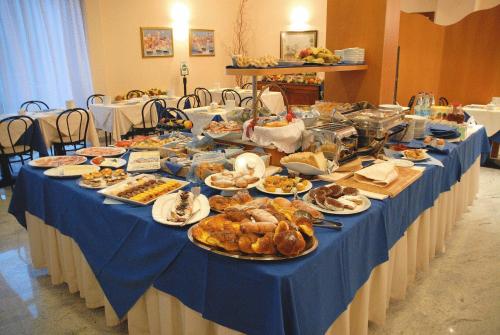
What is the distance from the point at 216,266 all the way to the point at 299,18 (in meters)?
7.02

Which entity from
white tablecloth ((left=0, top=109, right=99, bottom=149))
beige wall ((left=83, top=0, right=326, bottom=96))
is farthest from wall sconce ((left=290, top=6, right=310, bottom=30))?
white tablecloth ((left=0, top=109, right=99, bottom=149))

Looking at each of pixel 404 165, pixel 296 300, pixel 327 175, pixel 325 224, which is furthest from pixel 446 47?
pixel 296 300

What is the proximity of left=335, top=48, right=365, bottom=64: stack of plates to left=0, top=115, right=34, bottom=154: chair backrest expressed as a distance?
2.99 m

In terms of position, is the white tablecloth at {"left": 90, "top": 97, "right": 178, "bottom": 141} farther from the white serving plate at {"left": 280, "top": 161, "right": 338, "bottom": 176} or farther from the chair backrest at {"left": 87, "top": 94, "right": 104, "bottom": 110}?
the white serving plate at {"left": 280, "top": 161, "right": 338, "bottom": 176}

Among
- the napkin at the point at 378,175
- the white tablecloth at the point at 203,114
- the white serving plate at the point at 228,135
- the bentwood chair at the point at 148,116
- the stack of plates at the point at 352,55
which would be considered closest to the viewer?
the napkin at the point at 378,175

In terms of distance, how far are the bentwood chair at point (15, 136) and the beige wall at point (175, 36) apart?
206cm

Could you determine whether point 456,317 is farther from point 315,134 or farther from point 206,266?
point 206,266

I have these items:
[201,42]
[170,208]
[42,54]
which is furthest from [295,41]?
[170,208]

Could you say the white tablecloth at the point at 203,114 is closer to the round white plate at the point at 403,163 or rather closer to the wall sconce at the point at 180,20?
the round white plate at the point at 403,163

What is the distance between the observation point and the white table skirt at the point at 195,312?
1339 mm

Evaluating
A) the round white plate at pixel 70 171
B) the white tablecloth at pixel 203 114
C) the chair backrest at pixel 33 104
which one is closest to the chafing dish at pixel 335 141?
the round white plate at pixel 70 171

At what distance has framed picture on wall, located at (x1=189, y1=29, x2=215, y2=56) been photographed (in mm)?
6984

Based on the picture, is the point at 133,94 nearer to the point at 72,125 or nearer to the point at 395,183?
the point at 72,125

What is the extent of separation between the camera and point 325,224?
126 centimetres
